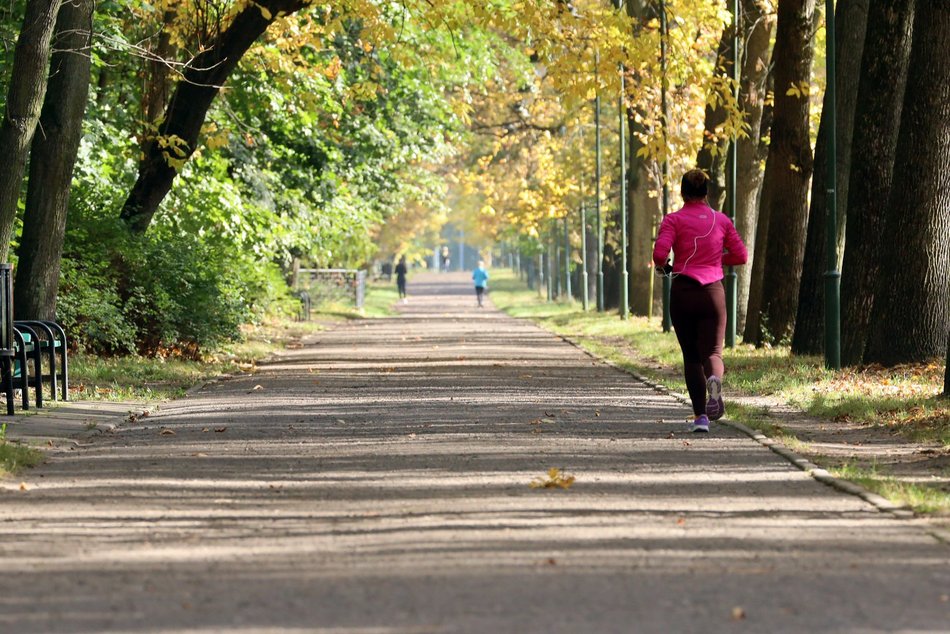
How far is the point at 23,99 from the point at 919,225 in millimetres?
8859

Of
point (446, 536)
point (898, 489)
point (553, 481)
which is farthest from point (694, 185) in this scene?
point (446, 536)

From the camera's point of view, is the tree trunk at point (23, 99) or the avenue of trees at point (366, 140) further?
the avenue of trees at point (366, 140)

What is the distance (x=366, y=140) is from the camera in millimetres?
39656

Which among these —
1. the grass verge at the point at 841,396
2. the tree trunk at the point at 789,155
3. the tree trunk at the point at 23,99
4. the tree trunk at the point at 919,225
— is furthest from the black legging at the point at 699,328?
the tree trunk at the point at 789,155

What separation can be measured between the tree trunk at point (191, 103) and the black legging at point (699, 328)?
9489mm

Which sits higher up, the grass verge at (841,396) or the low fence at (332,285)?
the grass verge at (841,396)

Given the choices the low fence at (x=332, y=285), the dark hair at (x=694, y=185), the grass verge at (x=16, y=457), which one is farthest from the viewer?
the low fence at (x=332, y=285)

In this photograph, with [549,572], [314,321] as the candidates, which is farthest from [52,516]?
[314,321]

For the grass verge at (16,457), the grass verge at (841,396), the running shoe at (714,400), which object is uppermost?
the running shoe at (714,400)

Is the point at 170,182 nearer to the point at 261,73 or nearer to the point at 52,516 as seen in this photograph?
the point at 261,73

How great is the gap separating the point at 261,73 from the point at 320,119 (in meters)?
10.9

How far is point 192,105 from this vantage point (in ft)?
79.0

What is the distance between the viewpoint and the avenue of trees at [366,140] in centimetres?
1805

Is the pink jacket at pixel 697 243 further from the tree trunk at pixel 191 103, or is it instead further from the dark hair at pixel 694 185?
the tree trunk at pixel 191 103
